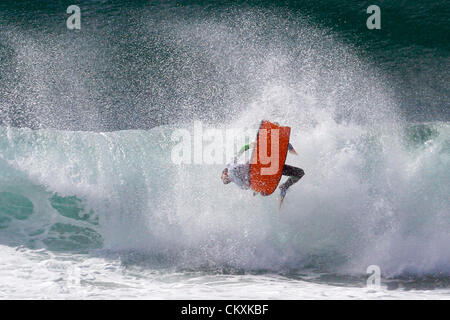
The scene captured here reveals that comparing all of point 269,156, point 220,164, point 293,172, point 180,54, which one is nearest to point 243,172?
point 269,156

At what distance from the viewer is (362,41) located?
53.8ft

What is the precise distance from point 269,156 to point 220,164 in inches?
96.0

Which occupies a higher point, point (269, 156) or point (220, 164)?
point (269, 156)

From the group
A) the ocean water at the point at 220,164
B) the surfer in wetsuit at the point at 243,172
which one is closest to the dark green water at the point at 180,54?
the ocean water at the point at 220,164

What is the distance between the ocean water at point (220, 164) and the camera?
9.05 meters

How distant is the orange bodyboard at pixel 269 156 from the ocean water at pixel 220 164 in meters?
1.58

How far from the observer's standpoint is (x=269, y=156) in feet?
28.1

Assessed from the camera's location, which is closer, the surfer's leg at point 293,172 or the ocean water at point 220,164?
the surfer's leg at point 293,172

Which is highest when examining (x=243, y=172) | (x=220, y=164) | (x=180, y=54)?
(x=180, y=54)

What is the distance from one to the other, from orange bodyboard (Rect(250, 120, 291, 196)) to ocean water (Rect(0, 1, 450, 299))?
62.0 inches

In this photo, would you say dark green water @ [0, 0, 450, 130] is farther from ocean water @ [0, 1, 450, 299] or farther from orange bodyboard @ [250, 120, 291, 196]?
orange bodyboard @ [250, 120, 291, 196]

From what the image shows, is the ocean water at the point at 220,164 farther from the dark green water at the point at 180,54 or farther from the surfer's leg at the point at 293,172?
the surfer's leg at the point at 293,172

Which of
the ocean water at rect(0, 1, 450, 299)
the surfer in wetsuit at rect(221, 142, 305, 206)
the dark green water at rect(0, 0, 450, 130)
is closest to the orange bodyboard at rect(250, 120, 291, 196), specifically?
the surfer in wetsuit at rect(221, 142, 305, 206)

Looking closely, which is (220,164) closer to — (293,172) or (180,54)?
(293,172)
